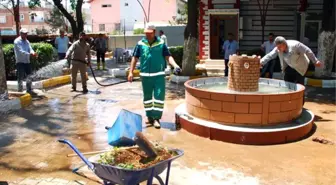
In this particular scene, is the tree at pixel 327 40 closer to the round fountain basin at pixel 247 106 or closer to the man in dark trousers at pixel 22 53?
the round fountain basin at pixel 247 106

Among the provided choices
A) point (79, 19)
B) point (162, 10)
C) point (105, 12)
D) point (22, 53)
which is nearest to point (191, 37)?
point (22, 53)

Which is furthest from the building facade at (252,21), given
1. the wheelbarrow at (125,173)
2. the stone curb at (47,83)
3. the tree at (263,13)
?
the wheelbarrow at (125,173)

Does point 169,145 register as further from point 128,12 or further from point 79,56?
point 128,12

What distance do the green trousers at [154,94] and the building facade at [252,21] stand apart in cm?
991

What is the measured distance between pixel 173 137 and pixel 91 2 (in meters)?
50.9

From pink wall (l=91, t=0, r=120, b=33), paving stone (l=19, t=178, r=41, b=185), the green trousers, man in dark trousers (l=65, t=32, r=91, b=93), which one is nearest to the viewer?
paving stone (l=19, t=178, r=41, b=185)

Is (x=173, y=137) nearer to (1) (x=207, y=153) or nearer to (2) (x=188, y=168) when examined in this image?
(1) (x=207, y=153)

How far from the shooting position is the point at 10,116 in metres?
7.50

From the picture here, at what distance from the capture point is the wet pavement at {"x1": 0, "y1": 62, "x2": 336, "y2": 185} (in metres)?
4.48

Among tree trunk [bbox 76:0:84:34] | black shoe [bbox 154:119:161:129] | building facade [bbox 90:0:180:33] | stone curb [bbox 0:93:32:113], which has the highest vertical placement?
building facade [bbox 90:0:180:33]

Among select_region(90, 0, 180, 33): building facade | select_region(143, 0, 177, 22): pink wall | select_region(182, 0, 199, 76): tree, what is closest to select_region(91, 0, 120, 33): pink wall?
select_region(90, 0, 180, 33): building facade

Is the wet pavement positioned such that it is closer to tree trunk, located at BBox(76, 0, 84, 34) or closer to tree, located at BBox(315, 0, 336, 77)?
tree, located at BBox(315, 0, 336, 77)

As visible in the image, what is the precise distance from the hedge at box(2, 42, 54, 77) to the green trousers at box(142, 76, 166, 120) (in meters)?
6.38

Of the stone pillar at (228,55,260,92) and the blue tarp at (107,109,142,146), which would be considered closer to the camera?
the blue tarp at (107,109,142,146)
